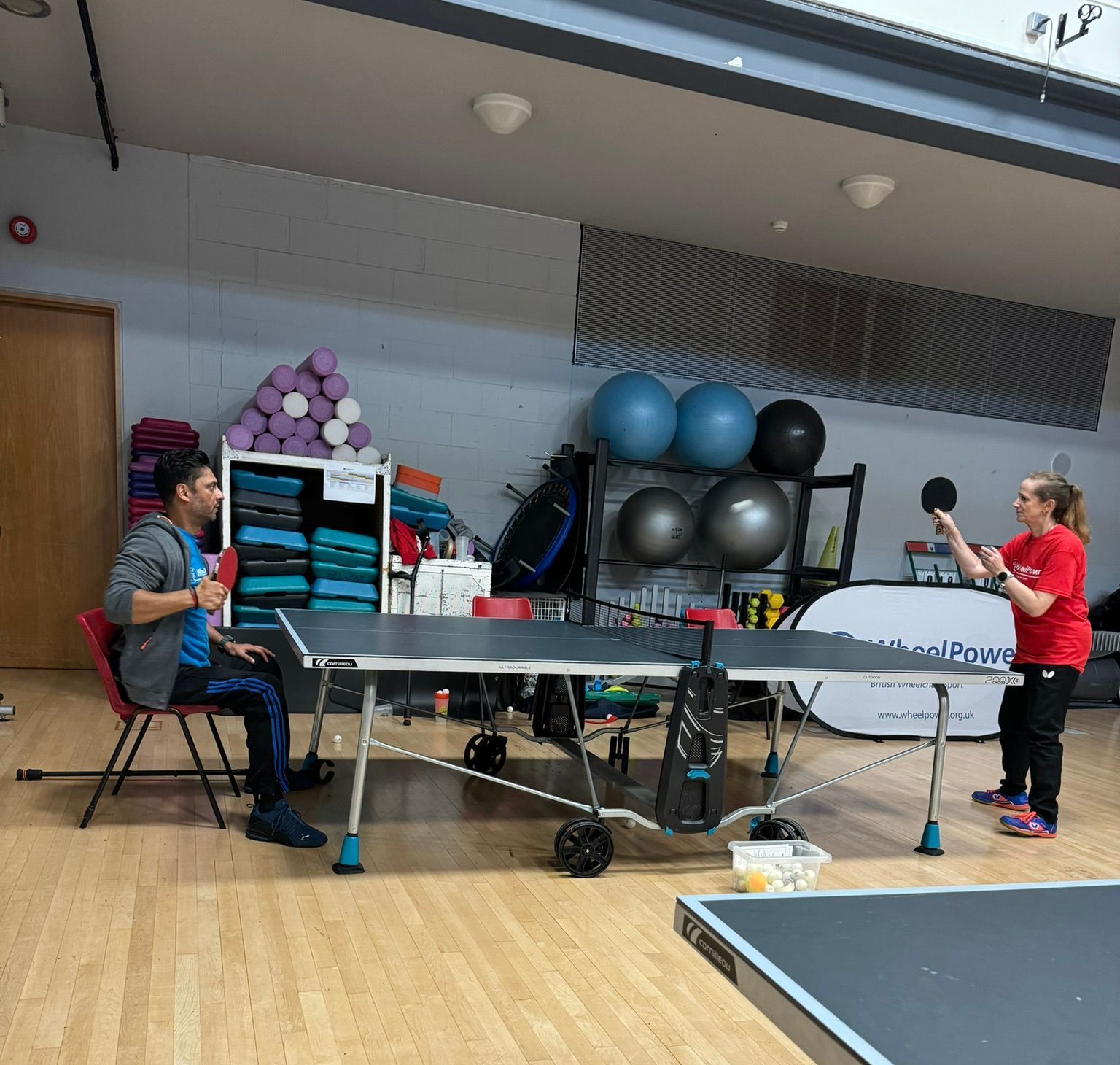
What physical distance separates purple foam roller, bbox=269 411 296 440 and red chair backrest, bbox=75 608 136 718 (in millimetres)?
2066

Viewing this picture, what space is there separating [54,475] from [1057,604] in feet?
17.8

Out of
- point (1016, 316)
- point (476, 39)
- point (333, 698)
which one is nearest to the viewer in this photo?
point (476, 39)

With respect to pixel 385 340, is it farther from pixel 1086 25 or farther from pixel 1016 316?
pixel 1016 316

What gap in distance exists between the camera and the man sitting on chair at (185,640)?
9.23 ft

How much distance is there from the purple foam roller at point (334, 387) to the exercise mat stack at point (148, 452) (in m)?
0.85

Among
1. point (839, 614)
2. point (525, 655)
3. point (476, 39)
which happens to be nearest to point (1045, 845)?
point (839, 614)

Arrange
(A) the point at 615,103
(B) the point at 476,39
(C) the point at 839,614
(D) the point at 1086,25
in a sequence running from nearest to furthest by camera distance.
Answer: (B) the point at 476,39, (D) the point at 1086,25, (A) the point at 615,103, (C) the point at 839,614

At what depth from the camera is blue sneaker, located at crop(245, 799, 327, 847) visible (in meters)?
2.97

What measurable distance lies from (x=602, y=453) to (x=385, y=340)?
1.62m

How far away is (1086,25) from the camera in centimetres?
378

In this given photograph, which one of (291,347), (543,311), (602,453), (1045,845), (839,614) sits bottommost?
(1045,845)

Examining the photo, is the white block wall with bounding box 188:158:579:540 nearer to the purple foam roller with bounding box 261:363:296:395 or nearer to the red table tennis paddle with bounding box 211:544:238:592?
the purple foam roller with bounding box 261:363:296:395

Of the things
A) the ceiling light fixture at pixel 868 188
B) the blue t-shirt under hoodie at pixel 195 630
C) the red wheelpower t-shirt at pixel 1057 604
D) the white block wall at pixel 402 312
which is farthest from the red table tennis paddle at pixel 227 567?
the ceiling light fixture at pixel 868 188

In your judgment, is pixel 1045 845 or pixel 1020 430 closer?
pixel 1045 845
